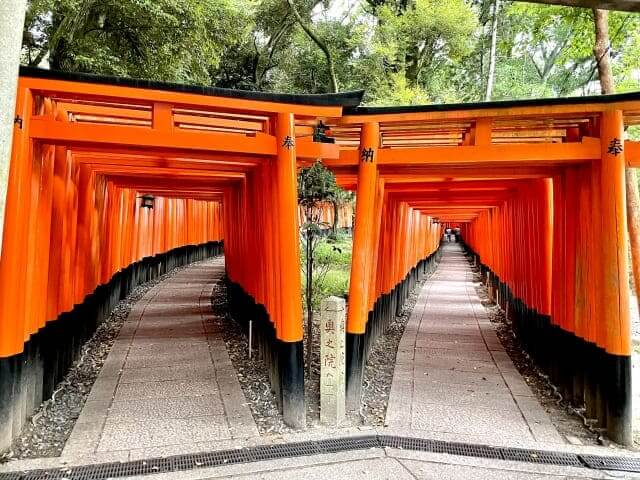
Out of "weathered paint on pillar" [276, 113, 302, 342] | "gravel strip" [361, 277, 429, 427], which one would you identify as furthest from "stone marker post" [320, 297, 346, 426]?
"gravel strip" [361, 277, 429, 427]

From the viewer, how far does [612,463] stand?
14.1 feet

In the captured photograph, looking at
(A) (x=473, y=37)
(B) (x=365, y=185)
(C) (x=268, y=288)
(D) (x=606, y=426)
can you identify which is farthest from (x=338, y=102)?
(A) (x=473, y=37)

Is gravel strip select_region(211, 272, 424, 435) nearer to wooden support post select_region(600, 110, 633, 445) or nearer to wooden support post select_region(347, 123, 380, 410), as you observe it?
wooden support post select_region(347, 123, 380, 410)

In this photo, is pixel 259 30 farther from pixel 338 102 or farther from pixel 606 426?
pixel 606 426

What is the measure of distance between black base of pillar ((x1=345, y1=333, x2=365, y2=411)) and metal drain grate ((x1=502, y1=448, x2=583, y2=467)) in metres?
1.60

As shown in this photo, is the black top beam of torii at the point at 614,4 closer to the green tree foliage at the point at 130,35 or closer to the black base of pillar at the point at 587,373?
the black base of pillar at the point at 587,373

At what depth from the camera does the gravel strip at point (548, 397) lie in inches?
194

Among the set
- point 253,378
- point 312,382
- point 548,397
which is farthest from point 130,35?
point 548,397

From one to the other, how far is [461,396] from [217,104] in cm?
420

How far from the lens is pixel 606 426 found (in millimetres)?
4871

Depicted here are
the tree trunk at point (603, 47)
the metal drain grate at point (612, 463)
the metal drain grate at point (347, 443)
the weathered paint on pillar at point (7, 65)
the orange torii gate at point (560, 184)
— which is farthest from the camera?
the tree trunk at point (603, 47)

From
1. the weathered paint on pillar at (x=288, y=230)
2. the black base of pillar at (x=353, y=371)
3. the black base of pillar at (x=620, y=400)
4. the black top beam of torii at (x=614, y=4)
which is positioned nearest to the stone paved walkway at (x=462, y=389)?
the black base of pillar at (x=353, y=371)

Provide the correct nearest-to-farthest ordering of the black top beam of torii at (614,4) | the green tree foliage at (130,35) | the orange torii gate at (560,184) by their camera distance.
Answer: the black top beam of torii at (614,4) < the orange torii gate at (560,184) < the green tree foliage at (130,35)

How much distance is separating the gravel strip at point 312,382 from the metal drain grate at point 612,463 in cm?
184
